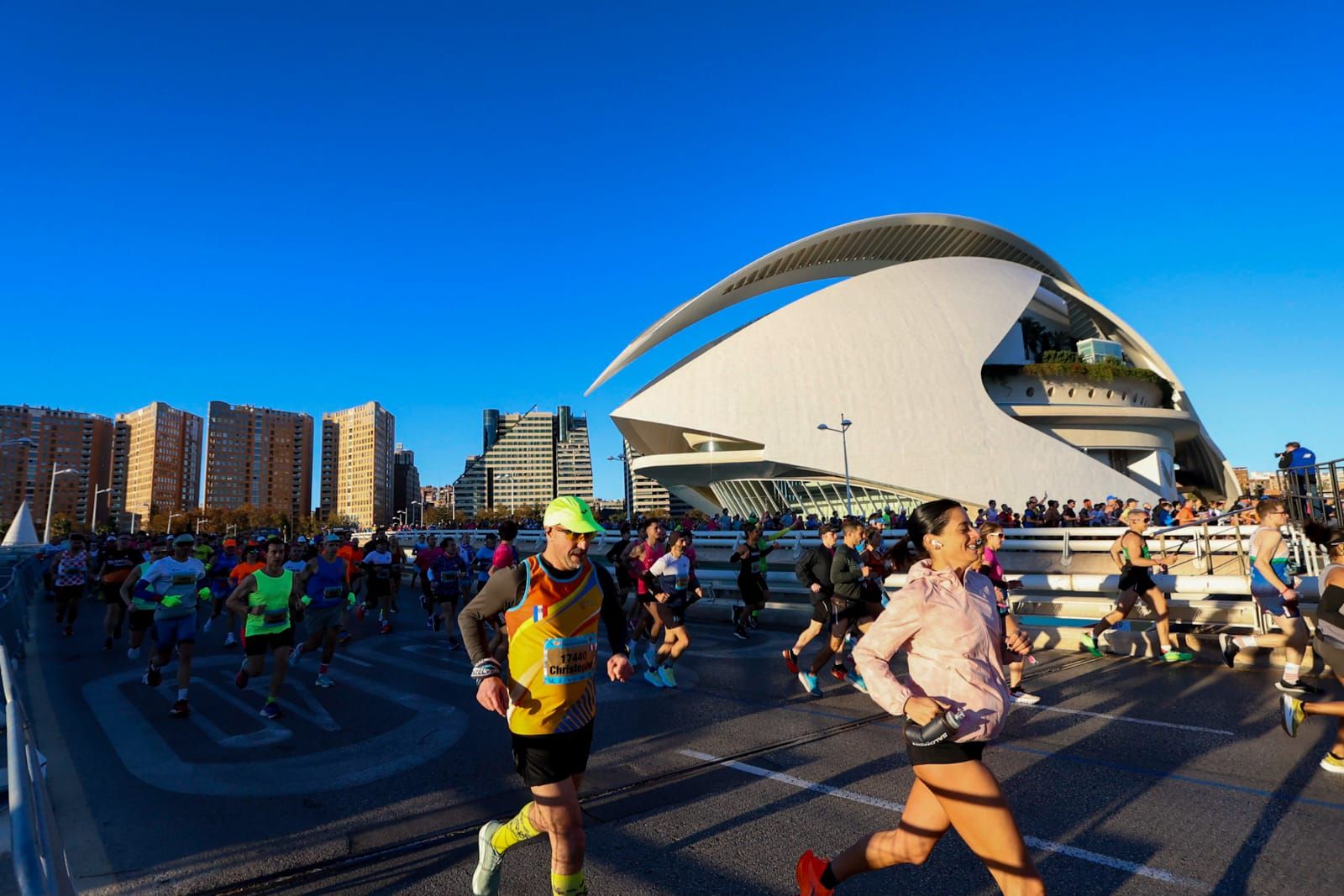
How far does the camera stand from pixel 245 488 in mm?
132250

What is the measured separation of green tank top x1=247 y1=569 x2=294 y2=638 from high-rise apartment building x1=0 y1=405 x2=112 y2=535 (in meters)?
126

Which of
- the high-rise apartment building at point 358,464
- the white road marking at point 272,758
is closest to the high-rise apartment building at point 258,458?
the high-rise apartment building at point 358,464

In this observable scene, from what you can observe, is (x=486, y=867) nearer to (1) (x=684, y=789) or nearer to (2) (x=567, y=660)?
(2) (x=567, y=660)

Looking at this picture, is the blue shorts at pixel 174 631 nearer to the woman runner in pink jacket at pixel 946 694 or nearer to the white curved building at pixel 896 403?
the woman runner in pink jacket at pixel 946 694

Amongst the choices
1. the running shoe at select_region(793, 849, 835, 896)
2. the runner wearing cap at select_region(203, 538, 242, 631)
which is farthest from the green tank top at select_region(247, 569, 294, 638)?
the runner wearing cap at select_region(203, 538, 242, 631)

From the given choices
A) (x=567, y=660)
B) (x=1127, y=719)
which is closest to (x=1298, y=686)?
(x=1127, y=719)

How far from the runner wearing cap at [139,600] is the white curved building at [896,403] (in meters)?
32.4

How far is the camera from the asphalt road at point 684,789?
3.35 m

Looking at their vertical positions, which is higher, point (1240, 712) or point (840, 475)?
point (840, 475)

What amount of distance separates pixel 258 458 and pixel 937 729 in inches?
6053

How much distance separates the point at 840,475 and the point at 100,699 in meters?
35.2

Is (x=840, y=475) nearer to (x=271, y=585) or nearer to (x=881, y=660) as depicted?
(x=271, y=585)

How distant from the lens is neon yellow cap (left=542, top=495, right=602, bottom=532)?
3014 millimetres

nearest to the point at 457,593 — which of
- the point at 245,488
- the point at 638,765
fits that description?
the point at 638,765
